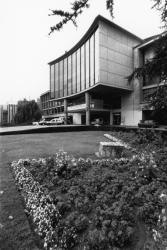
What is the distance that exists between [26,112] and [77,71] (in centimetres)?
2540

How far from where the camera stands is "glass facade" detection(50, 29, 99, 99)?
30.8 meters

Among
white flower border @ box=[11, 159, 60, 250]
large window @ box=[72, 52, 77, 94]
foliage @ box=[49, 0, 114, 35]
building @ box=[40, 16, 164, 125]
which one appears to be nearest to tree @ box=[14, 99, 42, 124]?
building @ box=[40, 16, 164, 125]

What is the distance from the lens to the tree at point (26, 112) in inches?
2085

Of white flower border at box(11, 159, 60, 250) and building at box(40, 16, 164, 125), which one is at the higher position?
building at box(40, 16, 164, 125)

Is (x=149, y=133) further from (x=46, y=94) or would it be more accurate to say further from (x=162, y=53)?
(x=46, y=94)

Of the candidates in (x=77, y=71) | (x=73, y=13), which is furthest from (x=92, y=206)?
(x=77, y=71)

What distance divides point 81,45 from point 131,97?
52.3ft

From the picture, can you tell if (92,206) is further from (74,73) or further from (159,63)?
(74,73)

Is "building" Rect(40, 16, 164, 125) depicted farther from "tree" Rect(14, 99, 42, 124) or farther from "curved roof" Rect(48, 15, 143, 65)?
"tree" Rect(14, 99, 42, 124)

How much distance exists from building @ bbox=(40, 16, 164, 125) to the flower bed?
A: 26.4 metres

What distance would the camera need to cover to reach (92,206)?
2879 millimetres

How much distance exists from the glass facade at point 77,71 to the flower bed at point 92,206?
90.8 feet

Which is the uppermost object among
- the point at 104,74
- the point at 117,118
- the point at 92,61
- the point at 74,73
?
the point at 92,61

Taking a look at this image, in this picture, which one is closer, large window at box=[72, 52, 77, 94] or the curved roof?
the curved roof
